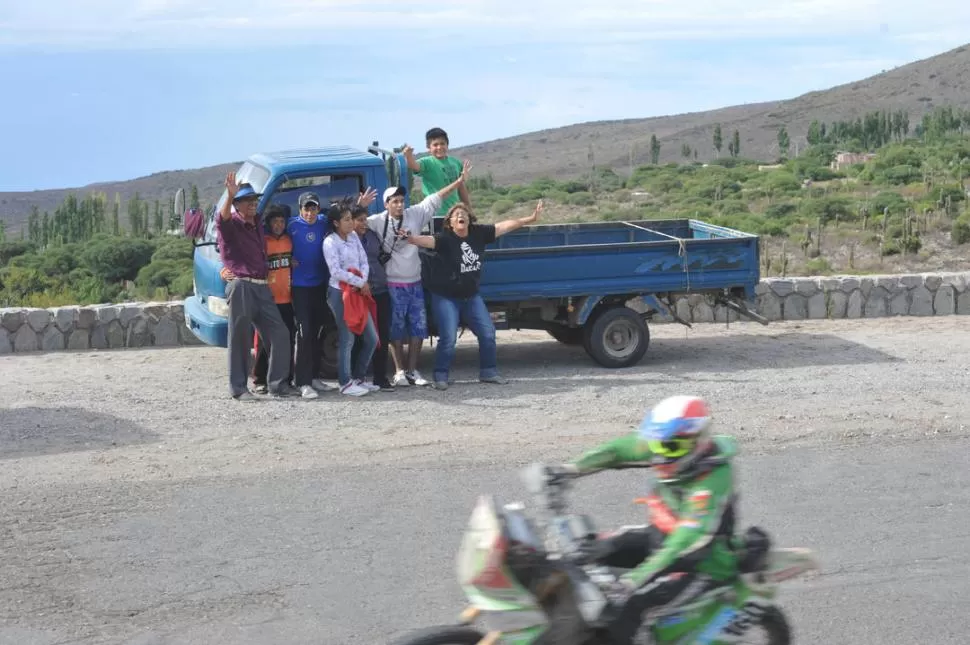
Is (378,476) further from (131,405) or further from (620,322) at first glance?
(620,322)

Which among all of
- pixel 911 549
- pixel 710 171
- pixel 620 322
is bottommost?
pixel 911 549

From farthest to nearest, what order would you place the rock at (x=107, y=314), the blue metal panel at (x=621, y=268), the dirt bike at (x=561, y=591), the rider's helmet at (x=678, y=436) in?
1. the rock at (x=107, y=314)
2. the blue metal panel at (x=621, y=268)
3. the rider's helmet at (x=678, y=436)
4. the dirt bike at (x=561, y=591)

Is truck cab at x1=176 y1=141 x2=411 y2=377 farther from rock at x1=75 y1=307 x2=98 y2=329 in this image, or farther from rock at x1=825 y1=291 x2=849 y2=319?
rock at x1=825 y1=291 x2=849 y2=319

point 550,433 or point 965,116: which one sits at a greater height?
point 965,116

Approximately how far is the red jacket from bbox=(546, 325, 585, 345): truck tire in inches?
103

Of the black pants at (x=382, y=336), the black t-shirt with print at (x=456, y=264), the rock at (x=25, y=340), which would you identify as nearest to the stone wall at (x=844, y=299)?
the rock at (x=25, y=340)

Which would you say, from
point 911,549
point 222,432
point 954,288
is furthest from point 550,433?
point 954,288

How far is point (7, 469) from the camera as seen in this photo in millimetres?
9516

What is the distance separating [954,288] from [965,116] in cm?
5316

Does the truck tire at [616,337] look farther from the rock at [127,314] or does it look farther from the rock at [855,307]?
the rock at [127,314]

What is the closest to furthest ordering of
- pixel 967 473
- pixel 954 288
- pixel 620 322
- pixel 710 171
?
pixel 967 473 → pixel 620 322 → pixel 954 288 → pixel 710 171

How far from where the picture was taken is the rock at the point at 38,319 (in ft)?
47.7

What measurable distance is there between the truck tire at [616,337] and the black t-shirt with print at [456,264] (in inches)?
60.9

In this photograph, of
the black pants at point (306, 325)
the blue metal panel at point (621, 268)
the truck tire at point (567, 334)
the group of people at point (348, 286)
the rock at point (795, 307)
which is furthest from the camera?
the rock at point (795, 307)
